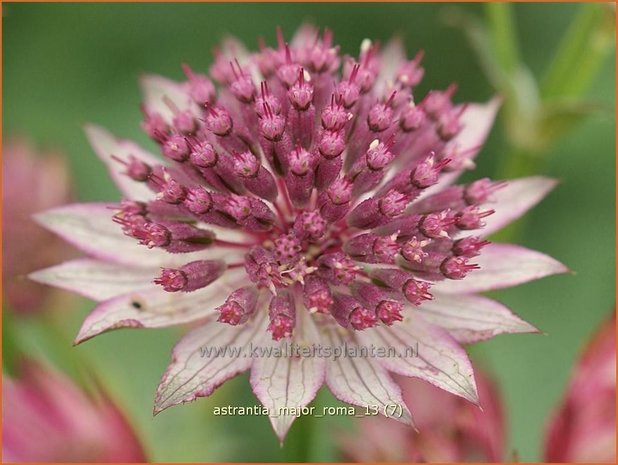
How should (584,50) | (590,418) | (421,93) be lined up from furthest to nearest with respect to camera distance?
1. (421,93)
2. (584,50)
3. (590,418)

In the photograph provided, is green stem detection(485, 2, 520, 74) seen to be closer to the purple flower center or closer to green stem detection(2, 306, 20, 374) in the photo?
the purple flower center

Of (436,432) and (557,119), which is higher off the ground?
(557,119)

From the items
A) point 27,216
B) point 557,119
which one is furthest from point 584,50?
point 27,216

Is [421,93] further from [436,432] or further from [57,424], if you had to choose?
[57,424]

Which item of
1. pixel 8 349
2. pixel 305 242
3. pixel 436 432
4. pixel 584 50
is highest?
pixel 584 50

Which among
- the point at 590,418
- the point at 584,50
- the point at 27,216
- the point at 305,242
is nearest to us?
the point at 305,242

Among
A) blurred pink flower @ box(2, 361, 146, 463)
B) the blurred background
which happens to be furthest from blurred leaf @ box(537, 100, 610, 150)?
blurred pink flower @ box(2, 361, 146, 463)

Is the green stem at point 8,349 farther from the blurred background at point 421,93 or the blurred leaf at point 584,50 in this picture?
the blurred leaf at point 584,50
